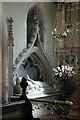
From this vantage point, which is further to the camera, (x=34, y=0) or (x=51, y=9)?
(x=51, y=9)

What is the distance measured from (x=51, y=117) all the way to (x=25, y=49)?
1.59m

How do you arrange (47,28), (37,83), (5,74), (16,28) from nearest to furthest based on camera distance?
(5,74) → (16,28) → (37,83) → (47,28)

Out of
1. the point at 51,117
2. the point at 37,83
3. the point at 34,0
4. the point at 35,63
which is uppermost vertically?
the point at 34,0

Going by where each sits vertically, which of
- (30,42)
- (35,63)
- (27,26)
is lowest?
(35,63)

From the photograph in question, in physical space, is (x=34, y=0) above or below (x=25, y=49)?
A: above

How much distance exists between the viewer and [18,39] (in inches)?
237

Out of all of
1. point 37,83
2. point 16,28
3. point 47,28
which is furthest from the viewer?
point 47,28

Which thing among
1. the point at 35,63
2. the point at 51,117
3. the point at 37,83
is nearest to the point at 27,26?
the point at 35,63

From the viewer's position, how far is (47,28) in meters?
7.22

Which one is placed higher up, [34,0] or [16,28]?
[34,0]

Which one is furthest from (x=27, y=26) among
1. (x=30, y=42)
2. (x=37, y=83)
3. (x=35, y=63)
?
(x=37, y=83)

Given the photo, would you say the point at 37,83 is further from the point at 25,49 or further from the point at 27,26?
the point at 27,26

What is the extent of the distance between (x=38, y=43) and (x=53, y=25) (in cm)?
104

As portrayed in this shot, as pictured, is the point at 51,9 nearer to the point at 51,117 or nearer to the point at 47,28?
the point at 47,28
